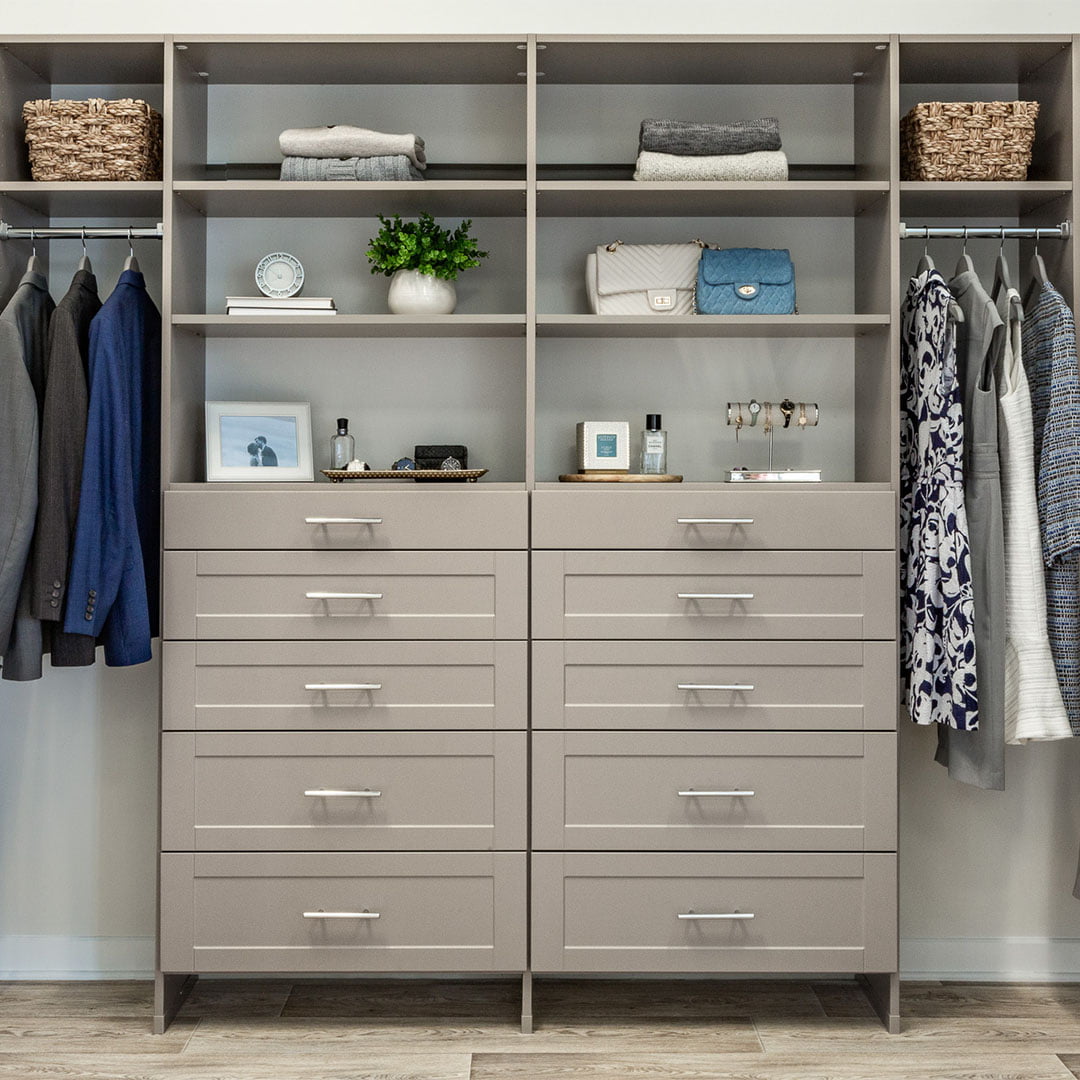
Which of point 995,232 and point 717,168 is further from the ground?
point 717,168

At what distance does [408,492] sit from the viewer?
233 cm

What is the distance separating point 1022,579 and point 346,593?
61.1 inches

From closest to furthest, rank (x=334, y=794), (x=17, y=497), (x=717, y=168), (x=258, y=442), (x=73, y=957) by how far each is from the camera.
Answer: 1. (x=17, y=497)
2. (x=334, y=794)
3. (x=717, y=168)
4. (x=258, y=442)
5. (x=73, y=957)

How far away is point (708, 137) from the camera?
96.0 inches

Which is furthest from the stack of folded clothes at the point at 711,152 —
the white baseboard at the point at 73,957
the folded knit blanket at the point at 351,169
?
the white baseboard at the point at 73,957

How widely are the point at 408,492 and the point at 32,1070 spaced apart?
1.51 metres

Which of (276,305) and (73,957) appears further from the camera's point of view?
(73,957)

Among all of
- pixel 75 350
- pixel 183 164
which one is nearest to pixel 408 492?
pixel 75 350

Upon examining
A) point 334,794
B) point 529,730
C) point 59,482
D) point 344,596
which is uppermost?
point 59,482

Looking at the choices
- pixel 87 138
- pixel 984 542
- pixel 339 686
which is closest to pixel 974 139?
pixel 984 542

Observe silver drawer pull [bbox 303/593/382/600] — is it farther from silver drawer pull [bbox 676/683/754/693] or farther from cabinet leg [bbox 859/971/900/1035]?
cabinet leg [bbox 859/971/900/1035]

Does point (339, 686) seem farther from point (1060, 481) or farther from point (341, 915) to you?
point (1060, 481)

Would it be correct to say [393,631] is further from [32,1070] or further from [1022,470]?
[1022,470]

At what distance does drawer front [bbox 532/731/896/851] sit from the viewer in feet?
7.63
